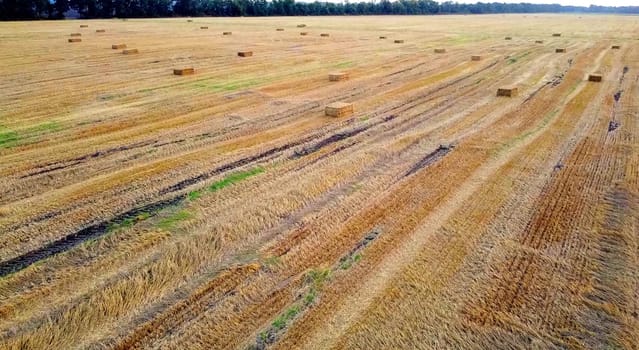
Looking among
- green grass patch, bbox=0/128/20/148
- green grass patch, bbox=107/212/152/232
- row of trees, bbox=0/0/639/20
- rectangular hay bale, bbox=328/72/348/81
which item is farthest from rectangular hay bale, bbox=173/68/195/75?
row of trees, bbox=0/0/639/20

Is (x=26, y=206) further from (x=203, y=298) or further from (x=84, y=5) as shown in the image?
(x=84, y=5)

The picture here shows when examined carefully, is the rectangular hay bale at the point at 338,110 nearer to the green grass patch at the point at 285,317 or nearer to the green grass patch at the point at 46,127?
the green grass patch at the point at 46,127

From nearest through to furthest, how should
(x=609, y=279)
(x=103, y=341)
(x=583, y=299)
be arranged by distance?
(x=103, y=341) < (x=583, y=299) < (x=609, y=279)

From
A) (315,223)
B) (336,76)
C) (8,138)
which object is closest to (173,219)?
(315,223)

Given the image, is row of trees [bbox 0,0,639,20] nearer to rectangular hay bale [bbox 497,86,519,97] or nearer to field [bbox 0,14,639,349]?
field [bbox 0,14,639,349]

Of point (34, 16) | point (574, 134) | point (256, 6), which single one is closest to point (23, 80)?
point (574, 134)

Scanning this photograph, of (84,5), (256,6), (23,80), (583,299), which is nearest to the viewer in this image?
(583,299)
